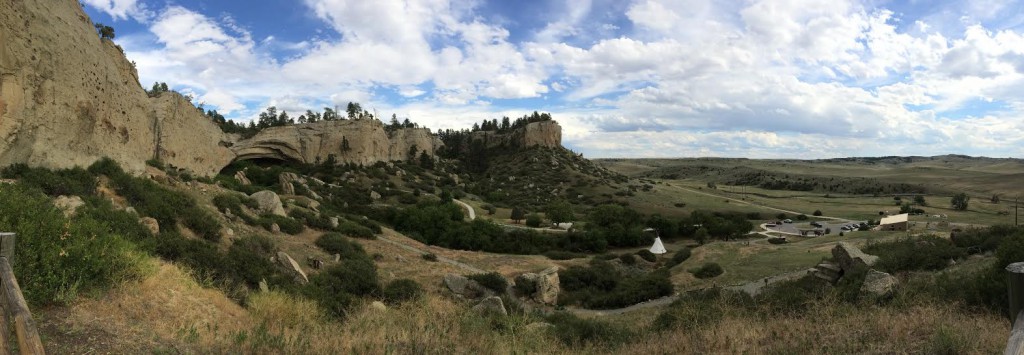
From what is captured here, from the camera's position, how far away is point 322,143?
65.6 metres

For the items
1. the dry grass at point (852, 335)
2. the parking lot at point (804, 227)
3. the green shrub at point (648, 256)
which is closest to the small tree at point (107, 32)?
the dry grass at point (852, 335)

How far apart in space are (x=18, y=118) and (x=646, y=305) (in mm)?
23197

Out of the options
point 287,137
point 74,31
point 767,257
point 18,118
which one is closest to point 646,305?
point 767,257

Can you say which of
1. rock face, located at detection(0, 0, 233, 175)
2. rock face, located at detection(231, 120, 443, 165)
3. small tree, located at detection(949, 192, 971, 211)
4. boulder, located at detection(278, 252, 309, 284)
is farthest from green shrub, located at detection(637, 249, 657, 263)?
small tree, located at detection(949, 192, 971, 211)

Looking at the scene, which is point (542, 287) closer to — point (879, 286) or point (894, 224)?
point (879, 286)

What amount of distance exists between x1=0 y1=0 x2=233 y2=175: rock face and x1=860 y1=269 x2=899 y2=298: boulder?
22.3 metres

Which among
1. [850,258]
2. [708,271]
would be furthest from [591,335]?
[708,271]

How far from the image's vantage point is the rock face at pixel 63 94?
1251cm

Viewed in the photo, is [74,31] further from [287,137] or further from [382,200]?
[287,137]

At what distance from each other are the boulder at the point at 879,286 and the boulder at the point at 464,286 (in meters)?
14.4

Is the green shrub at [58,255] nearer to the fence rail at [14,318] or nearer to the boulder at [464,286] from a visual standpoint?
the fence rail at [14,318]

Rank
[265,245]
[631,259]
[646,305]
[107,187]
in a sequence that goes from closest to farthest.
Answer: [107,187]
[265,245]
[646,305]
[631,259]

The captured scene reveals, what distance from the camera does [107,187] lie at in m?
15.3

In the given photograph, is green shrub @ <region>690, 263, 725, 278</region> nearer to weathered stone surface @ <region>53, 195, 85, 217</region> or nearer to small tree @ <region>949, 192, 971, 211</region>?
weathered stone surface @ <region>53, 195, 85, 217</region>
